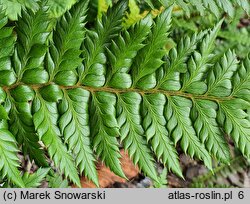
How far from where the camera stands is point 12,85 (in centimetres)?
147

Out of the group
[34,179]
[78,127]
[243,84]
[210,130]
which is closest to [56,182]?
[34,179]

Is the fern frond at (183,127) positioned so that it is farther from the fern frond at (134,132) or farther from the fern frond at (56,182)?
the fern frond at (56,182)

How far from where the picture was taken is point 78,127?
1.49m

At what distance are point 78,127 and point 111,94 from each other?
163mm

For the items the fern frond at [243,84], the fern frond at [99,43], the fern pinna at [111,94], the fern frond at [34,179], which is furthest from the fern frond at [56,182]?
the fern frond at [243,84]

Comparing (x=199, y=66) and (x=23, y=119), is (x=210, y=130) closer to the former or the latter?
(x=199, y=66)

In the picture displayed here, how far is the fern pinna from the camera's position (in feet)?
4.75

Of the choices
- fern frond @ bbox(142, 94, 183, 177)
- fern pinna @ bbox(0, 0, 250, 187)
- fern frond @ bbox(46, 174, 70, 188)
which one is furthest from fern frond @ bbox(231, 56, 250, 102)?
fern frond @ bbox(46, 174, 70, 188)

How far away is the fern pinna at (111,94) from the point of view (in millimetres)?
1449

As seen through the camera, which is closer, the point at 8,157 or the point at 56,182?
the point at 8,157

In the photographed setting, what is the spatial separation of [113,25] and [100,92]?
0.23 m
